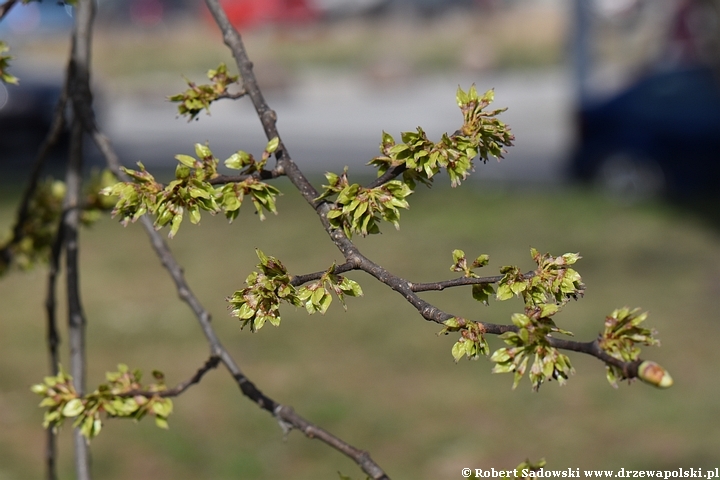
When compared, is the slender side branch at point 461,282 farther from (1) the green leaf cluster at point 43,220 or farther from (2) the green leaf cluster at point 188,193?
(1) the green leaf cluster at point 43,220

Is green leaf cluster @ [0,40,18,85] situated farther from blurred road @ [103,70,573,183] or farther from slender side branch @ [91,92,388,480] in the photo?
blurred road @ [103,70,573,183]

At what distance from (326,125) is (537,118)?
4784 mm

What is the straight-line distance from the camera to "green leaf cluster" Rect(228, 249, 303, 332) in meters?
1.36

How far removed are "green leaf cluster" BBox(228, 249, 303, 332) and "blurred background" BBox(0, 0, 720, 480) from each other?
1322 millimetres

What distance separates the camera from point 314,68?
27.1 m

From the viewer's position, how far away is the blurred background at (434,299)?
5.00 metres

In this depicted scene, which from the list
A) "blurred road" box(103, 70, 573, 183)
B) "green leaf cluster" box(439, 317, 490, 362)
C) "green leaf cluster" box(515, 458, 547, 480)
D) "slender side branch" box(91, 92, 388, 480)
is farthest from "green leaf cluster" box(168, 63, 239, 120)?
"blurred road" box(103, 70, 573, 183)

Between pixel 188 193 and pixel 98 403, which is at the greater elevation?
pixel 188 193

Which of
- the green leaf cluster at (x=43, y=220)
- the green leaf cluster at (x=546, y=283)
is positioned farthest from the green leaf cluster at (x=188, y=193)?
the green leaf cluster at (x=43, y=220)

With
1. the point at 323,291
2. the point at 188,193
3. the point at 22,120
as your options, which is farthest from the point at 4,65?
the point at 22,120

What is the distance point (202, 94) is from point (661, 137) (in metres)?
9.14

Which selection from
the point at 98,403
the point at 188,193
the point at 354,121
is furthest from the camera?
the point at 354,121

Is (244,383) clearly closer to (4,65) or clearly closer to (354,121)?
(4,65)

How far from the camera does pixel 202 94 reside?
1.76 metres
